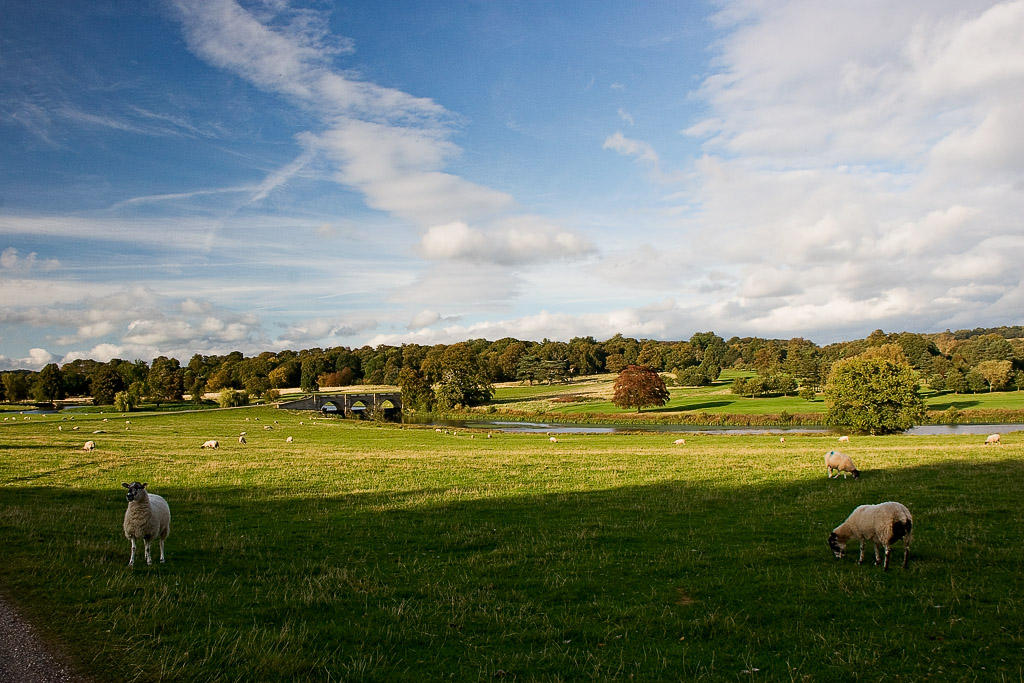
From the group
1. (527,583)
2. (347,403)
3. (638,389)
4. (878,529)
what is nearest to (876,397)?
(638,389)

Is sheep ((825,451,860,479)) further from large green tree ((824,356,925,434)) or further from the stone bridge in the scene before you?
the stone bridge

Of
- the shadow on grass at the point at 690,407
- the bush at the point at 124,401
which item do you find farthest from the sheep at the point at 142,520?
the bush at the point at 124,401

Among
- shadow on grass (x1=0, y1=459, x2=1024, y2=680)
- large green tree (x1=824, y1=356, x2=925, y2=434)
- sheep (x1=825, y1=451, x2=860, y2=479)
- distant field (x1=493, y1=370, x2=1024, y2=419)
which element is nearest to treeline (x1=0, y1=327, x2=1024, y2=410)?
distant field (x1=493, y1=370, x2=1024, y2=419)

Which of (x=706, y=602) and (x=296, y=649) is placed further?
(x=706, y=602)

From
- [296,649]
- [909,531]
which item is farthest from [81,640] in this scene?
[909,531]

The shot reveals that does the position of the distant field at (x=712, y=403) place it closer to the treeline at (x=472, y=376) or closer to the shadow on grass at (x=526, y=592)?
the treeline at (x=472, y=376)

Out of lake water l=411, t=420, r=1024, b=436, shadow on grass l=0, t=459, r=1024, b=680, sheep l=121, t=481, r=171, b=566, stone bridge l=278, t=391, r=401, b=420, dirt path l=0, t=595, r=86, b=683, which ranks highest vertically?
sheep l=121, t=481, r=171, b=566

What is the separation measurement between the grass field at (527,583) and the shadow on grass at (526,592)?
0.05 meters

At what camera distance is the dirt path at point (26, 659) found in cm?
706

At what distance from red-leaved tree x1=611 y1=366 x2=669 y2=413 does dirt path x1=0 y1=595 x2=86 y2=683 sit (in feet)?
326

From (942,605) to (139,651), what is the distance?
41.8ft

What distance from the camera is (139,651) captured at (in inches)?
303

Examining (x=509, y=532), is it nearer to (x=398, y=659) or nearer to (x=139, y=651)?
(x=398, y=659)

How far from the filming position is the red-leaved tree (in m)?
103
